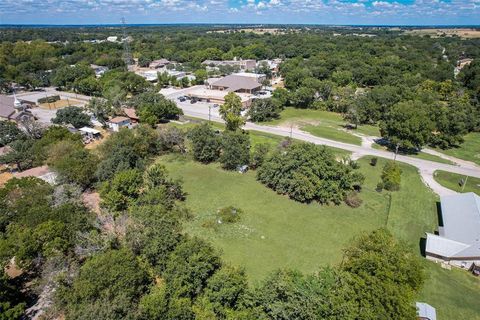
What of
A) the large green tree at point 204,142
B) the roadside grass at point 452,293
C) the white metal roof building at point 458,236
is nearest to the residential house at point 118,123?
the large green tree at point 204,142

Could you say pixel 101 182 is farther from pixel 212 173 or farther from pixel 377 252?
pixel 377 252

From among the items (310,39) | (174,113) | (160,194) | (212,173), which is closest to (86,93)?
(174,113)

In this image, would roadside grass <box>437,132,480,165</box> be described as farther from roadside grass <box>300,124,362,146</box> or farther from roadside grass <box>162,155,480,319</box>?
roadside grass <box>300,124,362,146</box>

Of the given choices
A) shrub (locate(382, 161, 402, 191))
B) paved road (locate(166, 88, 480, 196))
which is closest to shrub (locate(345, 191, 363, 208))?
shrub (locate(382, 161, 402, 191))

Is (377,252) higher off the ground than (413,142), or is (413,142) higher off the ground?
(377,252)

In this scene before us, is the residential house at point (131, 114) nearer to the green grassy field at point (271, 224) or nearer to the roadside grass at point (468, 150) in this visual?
the green grassy field at point (271, 224)
